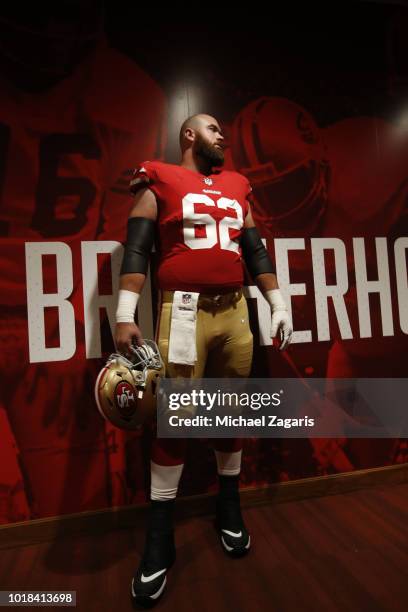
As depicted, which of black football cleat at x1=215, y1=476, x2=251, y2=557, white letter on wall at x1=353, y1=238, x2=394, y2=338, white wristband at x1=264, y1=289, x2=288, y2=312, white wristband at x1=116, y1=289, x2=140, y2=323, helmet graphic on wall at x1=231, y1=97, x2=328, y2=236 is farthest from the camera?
white letter on wall at x1=353, y1=238, x2=394, y2=338

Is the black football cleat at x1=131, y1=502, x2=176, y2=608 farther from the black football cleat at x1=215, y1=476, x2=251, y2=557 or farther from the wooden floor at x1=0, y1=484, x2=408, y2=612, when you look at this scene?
the black football cleat at x1=215, y1=476, x2=251, y2=557

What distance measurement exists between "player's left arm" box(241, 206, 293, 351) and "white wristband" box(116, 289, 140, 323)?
19.9 inches

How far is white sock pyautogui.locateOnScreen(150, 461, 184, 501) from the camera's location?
4.20 feet

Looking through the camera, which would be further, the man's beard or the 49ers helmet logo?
the man's beard

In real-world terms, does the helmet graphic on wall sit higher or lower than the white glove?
higher

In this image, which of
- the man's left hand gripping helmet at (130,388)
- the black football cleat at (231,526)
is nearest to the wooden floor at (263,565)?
the black football cleat at (231,526)

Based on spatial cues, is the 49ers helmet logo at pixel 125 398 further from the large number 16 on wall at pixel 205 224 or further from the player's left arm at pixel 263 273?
the player's left arm at pixel 263 273

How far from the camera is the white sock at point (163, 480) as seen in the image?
4.20 feet

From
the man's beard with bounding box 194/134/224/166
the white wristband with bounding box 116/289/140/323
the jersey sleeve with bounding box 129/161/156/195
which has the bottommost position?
the white wristband with bounding box 116/289/140/323

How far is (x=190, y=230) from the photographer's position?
129 centimetres

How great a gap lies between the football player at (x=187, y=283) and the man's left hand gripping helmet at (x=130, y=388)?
5 centimetres

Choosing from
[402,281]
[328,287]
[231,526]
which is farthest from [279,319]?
[402,281]

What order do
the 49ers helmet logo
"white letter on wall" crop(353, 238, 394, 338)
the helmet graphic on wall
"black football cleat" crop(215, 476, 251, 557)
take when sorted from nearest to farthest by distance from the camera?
the 49ers helmet logo < "black football cleat" crop(215, 476, 251, 557) < the helmet graphic on wall < "white letter on wall" crop(353, 238, 394, 338)

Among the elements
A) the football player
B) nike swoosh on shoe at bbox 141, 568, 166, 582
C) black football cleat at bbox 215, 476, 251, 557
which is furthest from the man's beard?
nike swoosh on shoe at bbox 141, 568, 166, 582
